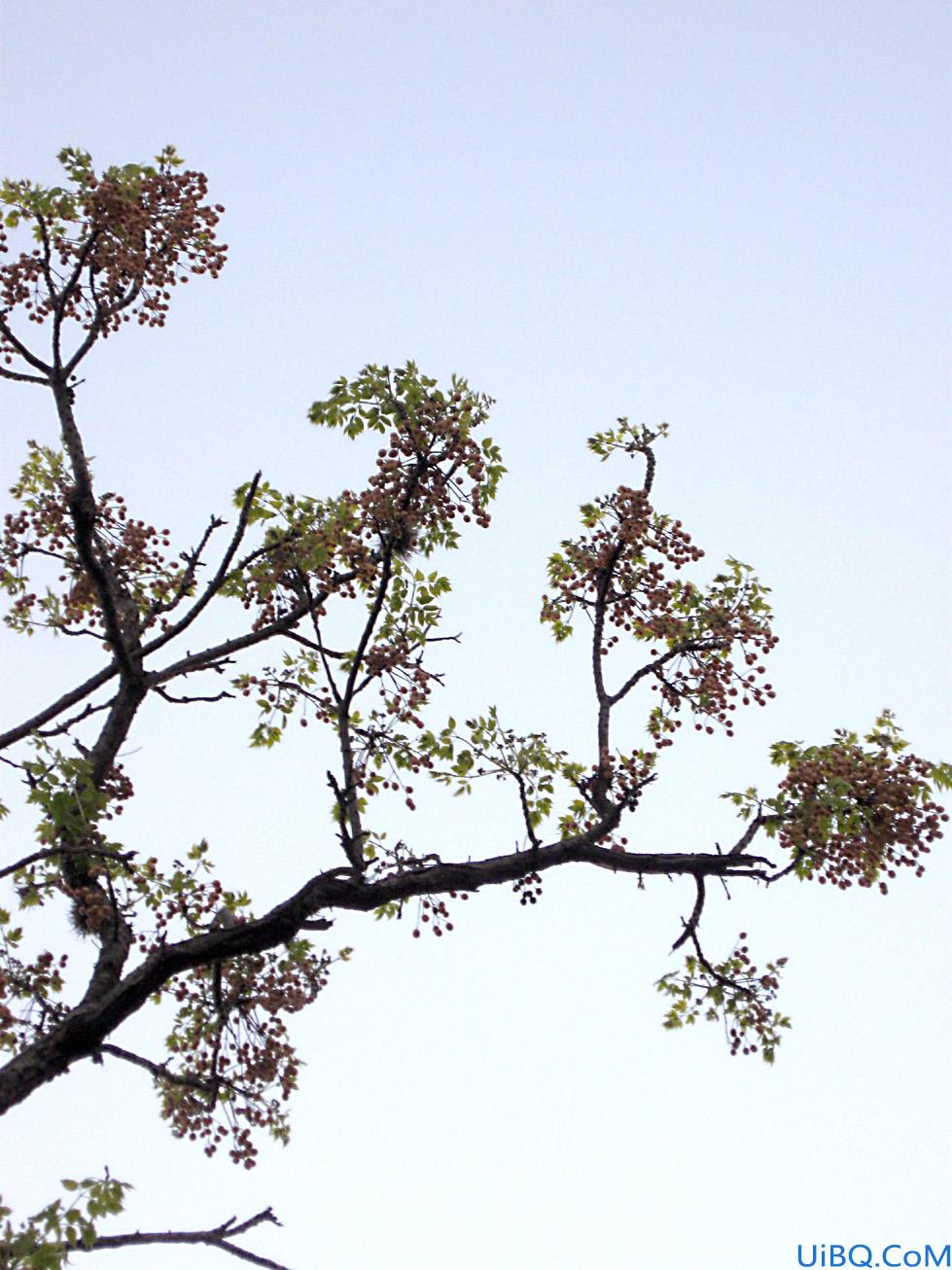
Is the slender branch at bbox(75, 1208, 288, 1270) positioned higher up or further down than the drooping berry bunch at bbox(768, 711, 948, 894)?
further down

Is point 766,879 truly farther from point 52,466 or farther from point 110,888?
point 52,466

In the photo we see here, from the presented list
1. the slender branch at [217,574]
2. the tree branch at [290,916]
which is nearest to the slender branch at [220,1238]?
the tree branch at [290,916]

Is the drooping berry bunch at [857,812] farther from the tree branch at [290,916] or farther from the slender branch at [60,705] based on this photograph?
the slender branch at [60,705]

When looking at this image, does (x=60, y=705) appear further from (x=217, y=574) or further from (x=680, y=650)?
(x=680, y=650)

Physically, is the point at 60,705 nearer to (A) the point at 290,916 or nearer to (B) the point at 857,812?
(A) the point at 290,916

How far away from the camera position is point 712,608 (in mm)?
10773

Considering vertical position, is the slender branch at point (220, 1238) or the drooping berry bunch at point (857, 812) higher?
the drooping berry bunch at point (857, 812)

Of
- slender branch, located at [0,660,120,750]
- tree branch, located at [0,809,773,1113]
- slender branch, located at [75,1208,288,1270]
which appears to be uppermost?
slender branch, located at [0,660,120,750]

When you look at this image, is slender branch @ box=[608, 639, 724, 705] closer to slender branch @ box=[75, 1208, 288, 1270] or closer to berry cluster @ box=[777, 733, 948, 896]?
berry cluster @ box=[777, 733, 948, 896]

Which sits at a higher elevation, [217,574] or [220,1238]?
[217,574]

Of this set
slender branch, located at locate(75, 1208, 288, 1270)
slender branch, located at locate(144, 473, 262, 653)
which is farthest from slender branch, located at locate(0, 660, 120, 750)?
slender branch, located at locate(75, 1208, 288, 1270)

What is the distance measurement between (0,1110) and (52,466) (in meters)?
6.51

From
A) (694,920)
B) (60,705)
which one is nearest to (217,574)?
(60,705)

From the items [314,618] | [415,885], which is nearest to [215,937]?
[415,885]
